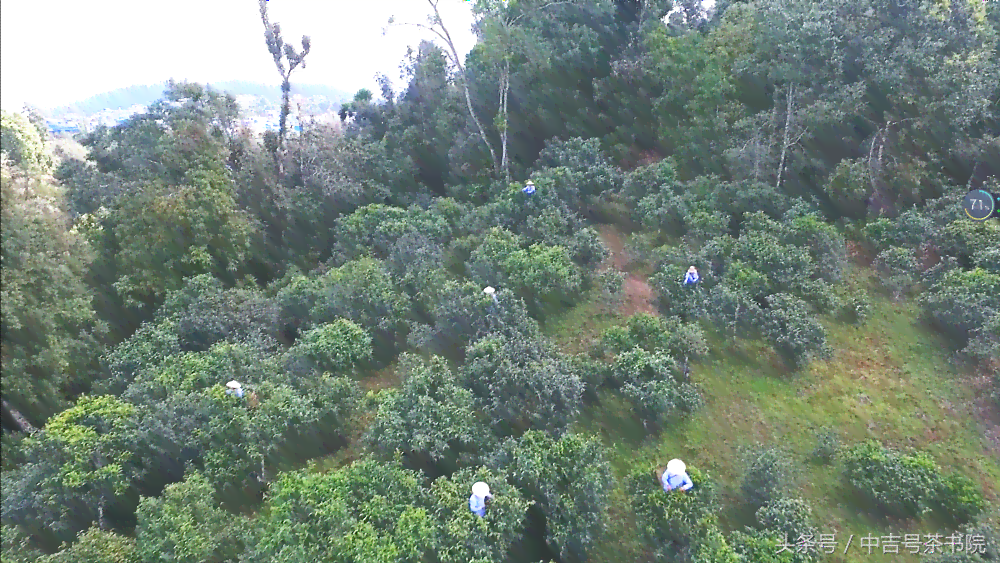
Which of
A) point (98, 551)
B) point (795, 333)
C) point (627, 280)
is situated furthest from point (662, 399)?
point (98, 551)

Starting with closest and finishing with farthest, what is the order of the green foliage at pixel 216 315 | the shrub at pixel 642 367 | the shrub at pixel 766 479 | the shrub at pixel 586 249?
the shrub at pixel 766 479 < the shrub at pixel 642 367 < the green foliage at pixel 216 315 < the shrub at pixel 586 249

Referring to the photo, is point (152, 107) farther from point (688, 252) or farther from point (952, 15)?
point (952, 15)

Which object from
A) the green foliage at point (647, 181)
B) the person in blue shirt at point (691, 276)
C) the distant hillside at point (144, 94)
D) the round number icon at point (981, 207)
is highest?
the distant hillside at point (144, 94)

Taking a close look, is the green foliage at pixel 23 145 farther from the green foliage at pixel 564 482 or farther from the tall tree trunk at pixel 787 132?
the tall tree trunk at pixel 787 132

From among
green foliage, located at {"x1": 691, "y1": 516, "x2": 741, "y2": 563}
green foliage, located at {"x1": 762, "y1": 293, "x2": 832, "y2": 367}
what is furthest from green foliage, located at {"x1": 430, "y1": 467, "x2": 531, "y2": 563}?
green foliage, located at {"x1": 762, "y1": 293, "x2": 832, "y2": 367}

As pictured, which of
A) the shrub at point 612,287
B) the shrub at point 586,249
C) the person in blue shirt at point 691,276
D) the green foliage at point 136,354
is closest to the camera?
the green foliage at point 136,354

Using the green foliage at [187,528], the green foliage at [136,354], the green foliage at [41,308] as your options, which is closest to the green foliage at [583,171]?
the green foliage at [136,354]

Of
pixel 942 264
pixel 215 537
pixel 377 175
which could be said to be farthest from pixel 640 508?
pixel 377 175
